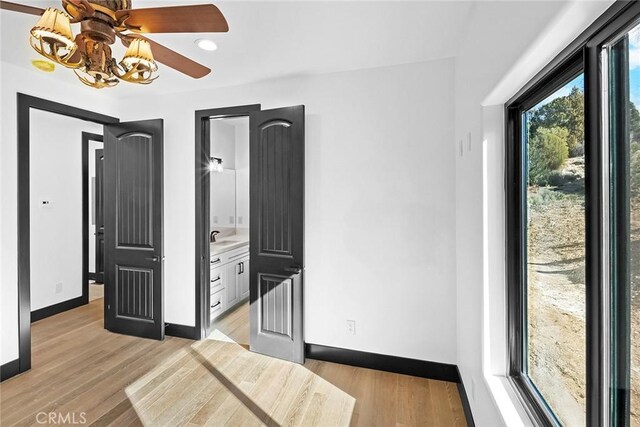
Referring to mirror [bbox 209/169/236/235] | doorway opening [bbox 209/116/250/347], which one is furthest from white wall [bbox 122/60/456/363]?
mirror [bbox 209/169/236/235]

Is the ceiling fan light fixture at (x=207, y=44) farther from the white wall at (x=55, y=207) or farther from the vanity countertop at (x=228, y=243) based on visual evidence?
the white wall at (x=55, y=207)

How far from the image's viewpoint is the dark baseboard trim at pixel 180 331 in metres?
3.33

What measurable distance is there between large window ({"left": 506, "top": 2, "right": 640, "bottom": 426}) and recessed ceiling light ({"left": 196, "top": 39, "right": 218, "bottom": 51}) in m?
1.96

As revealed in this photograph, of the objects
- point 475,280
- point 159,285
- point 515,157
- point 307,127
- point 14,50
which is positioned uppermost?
point 14,50

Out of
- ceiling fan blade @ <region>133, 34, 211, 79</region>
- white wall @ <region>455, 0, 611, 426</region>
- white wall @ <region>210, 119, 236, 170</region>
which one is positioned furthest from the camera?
white wall @ <region>210, 119, 236, 170</region>

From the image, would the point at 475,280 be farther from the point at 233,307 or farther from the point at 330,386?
the point at 233,307

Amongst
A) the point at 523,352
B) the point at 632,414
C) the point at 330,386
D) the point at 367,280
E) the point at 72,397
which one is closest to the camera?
the point at 632,414

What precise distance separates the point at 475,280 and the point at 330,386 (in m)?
1.38

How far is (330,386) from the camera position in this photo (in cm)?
248

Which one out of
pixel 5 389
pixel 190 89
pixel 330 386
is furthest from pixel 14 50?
pixel 330 386

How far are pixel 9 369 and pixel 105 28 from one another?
2.80 m

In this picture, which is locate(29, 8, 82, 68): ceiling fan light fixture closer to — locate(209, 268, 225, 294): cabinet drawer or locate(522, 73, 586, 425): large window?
locate(522, 73, 586, 425): large window

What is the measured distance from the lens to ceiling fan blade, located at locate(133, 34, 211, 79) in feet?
5.44

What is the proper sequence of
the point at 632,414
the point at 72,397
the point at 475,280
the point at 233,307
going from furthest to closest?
1. the point at 233,307
2. the point at 72,397
3. the point at 475,280
4. the point at 632,414
